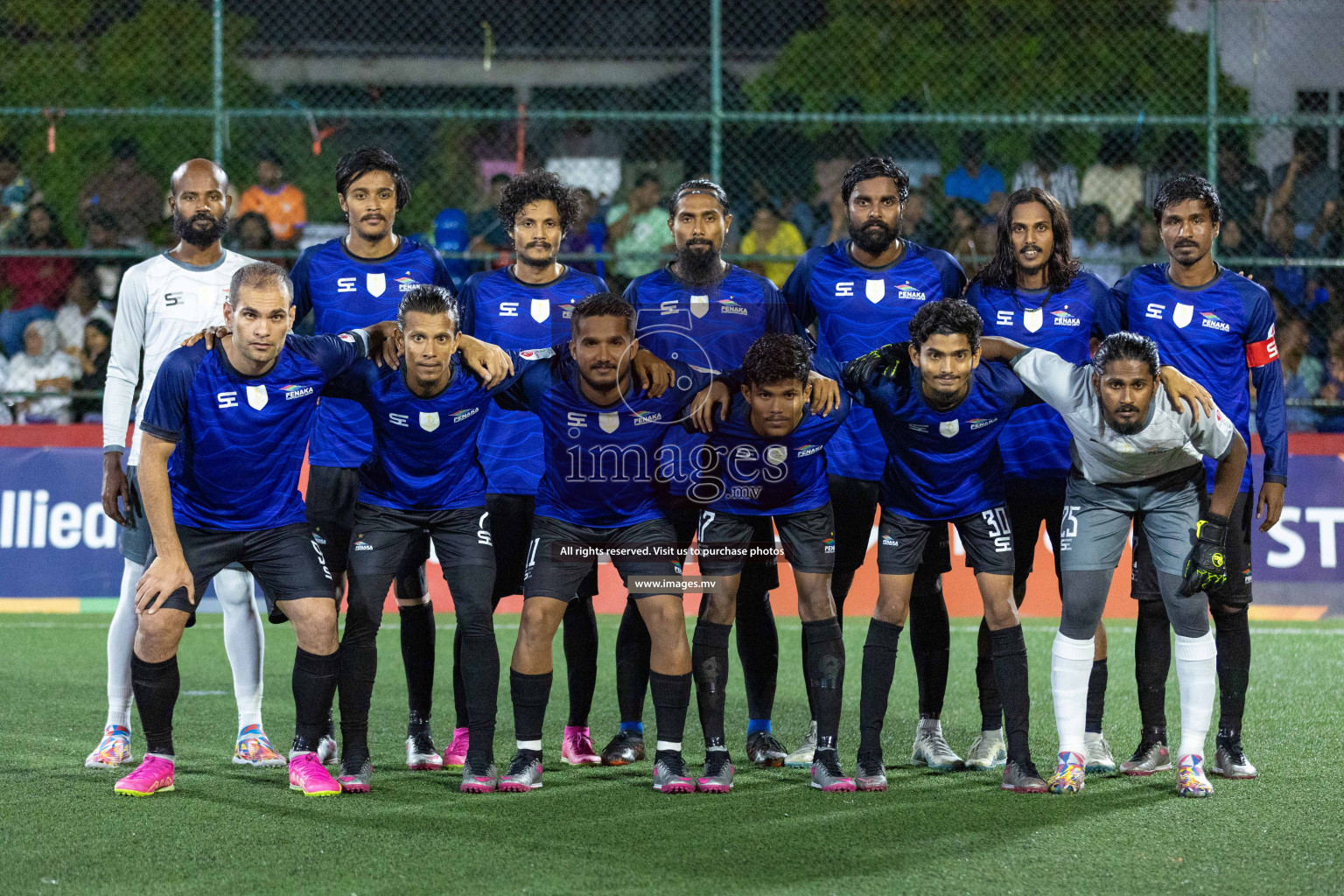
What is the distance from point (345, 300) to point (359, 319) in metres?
0.10

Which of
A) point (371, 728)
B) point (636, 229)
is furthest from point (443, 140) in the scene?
point (371, 728)

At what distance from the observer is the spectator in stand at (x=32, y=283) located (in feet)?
37.1

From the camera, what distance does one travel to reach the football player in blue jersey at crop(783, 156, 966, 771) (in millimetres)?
5797

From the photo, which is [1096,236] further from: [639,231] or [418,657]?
[418,657]

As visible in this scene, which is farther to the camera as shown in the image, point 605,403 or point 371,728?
point 371,728

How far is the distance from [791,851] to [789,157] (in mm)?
8801

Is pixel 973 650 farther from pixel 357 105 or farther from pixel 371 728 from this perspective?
pixel 357 105

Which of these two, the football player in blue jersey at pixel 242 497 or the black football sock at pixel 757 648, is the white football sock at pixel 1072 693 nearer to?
the black football sock at pixel 757 648

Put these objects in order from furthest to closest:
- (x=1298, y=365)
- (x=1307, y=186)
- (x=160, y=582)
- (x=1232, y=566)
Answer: (x=1307, y=186) → (x=1298, y=365) → (x=1232, y=566) → (x=160, y=582)

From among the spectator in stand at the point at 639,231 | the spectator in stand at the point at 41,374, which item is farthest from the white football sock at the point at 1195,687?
the spectator in stand at the point at 41,374

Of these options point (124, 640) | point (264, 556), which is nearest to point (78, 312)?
point (124, 640)

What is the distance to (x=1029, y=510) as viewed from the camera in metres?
5.81

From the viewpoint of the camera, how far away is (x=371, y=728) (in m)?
6.42

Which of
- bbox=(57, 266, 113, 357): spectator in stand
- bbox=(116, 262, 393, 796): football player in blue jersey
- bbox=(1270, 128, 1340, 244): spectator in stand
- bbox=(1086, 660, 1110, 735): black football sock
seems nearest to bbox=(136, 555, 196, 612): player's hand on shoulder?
bbox=(116, 262, 393, 796): football player in blue jersey
